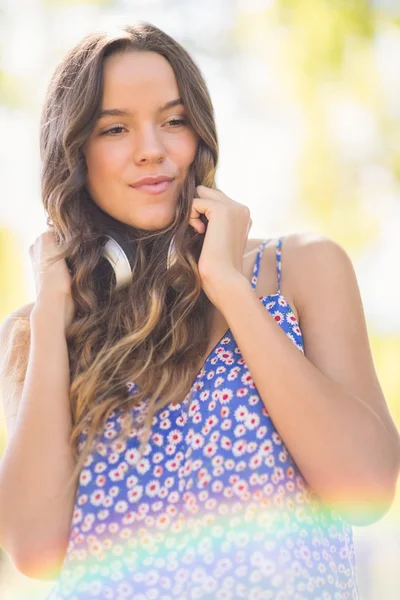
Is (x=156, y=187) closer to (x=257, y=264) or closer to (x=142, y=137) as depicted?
(x=142, y=137)

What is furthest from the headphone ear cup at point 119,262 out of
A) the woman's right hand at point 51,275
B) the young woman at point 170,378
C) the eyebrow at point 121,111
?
the eyebrow at point 121,111

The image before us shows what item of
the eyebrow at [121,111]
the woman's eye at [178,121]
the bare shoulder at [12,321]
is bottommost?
the bare shoulder at [12,321]

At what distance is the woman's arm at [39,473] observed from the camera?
1.75 m

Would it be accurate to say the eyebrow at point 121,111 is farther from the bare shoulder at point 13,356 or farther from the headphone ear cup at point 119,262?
the bare shoulder at point 13,356

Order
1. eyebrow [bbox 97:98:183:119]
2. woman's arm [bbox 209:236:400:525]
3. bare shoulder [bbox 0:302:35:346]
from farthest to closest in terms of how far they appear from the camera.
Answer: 1. bare shoulder [bbox 0:302:35:346]
2. eyebrow [bbox 97:98:183:119]
3. woman's arm [bbox 209:236:400:525]

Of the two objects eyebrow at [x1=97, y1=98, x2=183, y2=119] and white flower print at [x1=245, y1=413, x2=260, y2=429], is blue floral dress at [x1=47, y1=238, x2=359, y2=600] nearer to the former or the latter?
white flower print at [x1=245, y1=413, x2=260, y2=429]

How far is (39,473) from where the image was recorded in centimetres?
177

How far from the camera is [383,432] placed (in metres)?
1.68

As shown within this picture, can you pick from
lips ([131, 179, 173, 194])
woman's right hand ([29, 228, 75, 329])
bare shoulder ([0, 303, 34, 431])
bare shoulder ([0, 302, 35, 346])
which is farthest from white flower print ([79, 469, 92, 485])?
lips ([131, 179, 173, 194])

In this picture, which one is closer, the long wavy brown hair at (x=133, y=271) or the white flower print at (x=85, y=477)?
the white flower print at (x=85, y=477)

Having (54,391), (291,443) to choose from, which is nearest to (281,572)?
(291,443)

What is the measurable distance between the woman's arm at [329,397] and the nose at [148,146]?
1.29 ft

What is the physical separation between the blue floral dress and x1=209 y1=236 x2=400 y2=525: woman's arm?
0.06 meters

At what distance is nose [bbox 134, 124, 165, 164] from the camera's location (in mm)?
1962
